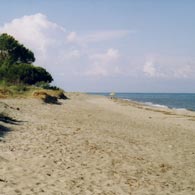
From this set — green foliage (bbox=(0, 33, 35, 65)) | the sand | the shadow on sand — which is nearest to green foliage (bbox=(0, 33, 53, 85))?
green foliage (bbox=(0, 33, 35, 65))

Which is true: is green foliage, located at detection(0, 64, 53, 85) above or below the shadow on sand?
above

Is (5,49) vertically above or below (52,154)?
above

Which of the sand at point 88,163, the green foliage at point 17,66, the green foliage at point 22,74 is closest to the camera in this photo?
the sand at point 88,163

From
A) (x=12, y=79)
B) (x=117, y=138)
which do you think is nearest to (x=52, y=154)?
(x=117, y=138)

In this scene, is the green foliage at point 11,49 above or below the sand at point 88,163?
above

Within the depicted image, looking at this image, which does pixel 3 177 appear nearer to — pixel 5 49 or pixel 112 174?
pixel 112 174

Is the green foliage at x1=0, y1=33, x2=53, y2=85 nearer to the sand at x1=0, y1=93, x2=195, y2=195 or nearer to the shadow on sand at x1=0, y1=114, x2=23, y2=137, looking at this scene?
the shadow on sand at x1=0, y1=114, x2=23, y2=137

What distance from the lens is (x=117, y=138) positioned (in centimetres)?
2052

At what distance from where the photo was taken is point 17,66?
7331 cm

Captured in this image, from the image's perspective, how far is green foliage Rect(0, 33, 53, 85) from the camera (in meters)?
71.6

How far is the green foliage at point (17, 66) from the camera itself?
71569mm

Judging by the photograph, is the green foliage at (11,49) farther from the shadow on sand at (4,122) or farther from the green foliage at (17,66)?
the shadow on sand at (4,122)

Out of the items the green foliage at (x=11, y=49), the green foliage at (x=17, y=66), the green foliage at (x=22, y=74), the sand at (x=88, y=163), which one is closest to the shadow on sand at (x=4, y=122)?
the sand at (x=88, y=163)

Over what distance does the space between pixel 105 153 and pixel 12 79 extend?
5809cm
